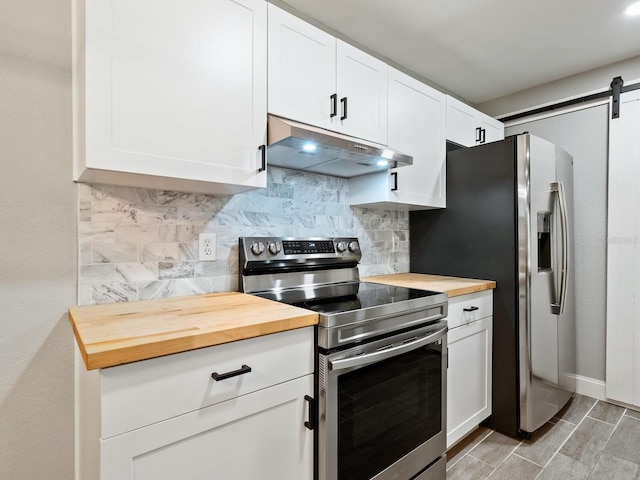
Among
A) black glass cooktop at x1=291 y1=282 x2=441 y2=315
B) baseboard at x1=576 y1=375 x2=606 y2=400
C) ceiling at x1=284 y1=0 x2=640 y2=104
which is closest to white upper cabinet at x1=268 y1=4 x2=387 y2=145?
ceiling at x1=284 y1=0 x2=640 y2=104

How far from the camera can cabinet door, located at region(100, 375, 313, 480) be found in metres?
0.86

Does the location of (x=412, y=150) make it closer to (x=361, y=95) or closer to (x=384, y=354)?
(x=361, y=95)

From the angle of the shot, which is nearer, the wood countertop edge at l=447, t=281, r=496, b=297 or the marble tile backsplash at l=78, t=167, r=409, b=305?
the marble tile backsplash at l=78, t=167, r=409, b=305

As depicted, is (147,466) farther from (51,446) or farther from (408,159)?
(408,159)

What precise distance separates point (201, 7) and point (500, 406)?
2.56 meters

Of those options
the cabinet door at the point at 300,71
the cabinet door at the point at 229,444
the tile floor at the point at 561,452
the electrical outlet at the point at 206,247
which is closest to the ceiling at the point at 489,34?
the cabinet door at the point at 300,71

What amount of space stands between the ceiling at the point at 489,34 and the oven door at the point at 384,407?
1.71 m

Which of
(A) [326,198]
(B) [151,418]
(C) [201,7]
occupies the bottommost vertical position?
(B) [151,418]

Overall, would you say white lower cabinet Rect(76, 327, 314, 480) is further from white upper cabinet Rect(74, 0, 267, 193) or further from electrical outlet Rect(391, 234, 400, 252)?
electrical outlet Rect(391, 234, 400, 252)

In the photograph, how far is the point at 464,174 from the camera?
7.67 ft

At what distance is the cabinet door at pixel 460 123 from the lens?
2.46m

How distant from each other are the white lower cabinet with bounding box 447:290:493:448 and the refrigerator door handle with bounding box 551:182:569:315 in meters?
0.48

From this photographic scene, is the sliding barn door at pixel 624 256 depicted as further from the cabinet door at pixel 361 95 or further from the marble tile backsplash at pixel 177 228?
the marble tile backsplash at pixel 177 228

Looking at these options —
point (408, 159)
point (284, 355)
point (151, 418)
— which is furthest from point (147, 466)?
point (408, 159)
